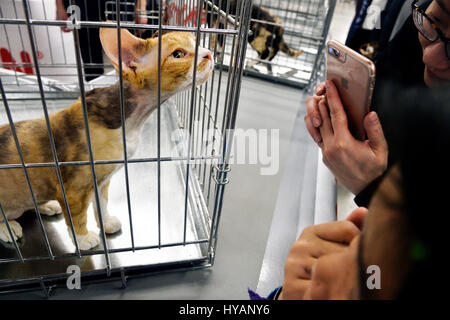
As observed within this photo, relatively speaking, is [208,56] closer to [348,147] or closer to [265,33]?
[348,147]

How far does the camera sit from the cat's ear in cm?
63

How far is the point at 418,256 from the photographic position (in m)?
0.17

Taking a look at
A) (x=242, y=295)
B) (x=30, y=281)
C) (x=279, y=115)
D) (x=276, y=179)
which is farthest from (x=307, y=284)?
(x=279, y=115)

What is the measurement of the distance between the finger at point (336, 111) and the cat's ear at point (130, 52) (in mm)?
393

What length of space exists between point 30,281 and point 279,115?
156 cm

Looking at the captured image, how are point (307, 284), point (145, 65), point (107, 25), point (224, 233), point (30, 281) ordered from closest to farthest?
point (307, 284) < point (107, 25) < point (145, 65) < point (30, 281) < point (224, 233)

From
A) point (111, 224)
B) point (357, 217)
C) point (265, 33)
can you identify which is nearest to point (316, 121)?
point (357, 217)

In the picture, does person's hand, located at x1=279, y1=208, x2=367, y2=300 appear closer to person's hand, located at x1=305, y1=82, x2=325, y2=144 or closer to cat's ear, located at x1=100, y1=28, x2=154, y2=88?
person's hand, located at x1=305, y1=82, x2=325, y2=144

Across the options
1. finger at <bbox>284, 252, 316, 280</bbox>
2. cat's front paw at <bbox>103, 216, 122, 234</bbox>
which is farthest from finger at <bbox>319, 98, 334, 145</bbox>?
cat's front paw at <bbox>103, 216, 122, 234</bbox>

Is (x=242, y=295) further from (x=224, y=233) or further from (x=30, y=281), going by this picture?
(x=30, y=281)

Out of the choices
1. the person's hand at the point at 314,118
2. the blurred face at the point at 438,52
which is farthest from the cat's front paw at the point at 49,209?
the blurred face at the point at 438,52

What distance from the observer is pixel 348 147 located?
0.58 metres

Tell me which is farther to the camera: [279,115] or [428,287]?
[279,115]

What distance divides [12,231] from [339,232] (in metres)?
0.90
